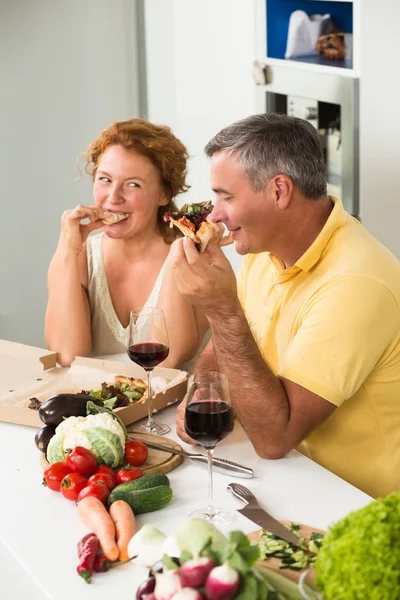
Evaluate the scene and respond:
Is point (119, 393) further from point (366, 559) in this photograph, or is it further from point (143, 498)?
point (366, 559)

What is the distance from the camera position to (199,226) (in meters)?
1.89

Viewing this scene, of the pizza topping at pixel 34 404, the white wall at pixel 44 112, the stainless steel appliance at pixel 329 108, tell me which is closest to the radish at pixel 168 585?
the pizza topping at pixel 34 404

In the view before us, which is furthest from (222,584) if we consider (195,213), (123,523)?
(195,213)

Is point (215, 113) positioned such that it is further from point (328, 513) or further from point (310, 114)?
point (328, 513)

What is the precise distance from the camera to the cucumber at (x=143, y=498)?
1.39m

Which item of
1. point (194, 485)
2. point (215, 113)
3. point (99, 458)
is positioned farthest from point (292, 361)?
point (215, 113)

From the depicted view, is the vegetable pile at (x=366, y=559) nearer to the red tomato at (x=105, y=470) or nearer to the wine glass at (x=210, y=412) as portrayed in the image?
the wine glass at (x=210, y=412)

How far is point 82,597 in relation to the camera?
1.17 meters

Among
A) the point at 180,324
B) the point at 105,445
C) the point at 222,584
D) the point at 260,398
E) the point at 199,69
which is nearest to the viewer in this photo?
the point at 222,584

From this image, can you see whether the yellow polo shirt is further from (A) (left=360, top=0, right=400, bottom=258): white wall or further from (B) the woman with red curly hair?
(A) (left=360, top=0, right=400, bottom=258): white wall

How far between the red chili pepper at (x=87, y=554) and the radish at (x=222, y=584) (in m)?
0.35

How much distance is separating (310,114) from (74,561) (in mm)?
2542

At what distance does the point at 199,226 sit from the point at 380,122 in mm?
1442

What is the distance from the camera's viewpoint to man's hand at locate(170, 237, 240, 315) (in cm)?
168
